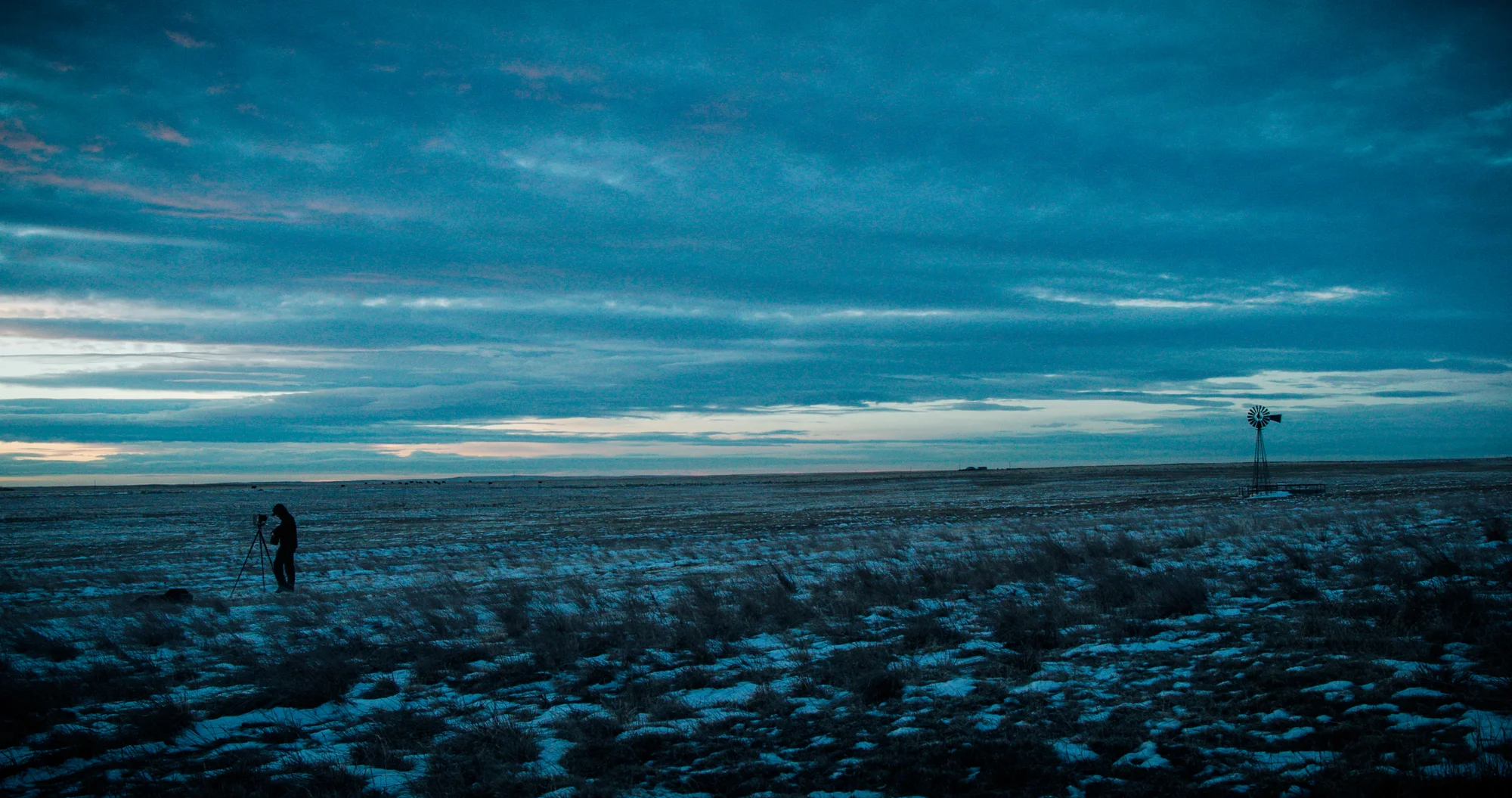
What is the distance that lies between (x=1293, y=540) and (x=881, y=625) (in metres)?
11.7

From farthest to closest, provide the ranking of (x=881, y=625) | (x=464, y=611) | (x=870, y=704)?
(x=464, y=611), (x=881, y=625), (x=870, y=704)

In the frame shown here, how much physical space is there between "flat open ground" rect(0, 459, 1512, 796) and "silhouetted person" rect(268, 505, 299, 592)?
0.62 meters

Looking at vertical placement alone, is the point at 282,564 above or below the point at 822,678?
below

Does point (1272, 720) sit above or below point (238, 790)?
above

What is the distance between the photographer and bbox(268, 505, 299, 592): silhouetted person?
53.3 ft

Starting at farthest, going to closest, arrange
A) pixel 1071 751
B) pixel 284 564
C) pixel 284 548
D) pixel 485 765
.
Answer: pixel 284 564, pixel 284 548, pixel 485 765, pixel 1071 751

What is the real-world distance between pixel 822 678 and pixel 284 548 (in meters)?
13.6

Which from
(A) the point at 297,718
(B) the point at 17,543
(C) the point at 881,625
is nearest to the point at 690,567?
(C) the point at 881,625

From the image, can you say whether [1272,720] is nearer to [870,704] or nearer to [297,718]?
[870,704]

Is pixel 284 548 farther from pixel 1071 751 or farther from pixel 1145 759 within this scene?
pixel 1145 759

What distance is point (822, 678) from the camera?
806cm

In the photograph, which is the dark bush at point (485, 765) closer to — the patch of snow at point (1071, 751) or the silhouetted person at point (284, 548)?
the patch of snow at point (1071, 751)

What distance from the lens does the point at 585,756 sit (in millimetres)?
6277

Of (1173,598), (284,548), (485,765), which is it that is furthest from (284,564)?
(1173,598)
